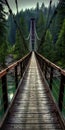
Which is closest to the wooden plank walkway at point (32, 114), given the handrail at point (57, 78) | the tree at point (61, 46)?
the handrail at point (57, 78)

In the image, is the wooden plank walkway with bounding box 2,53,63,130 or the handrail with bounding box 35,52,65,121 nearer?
the wooden plank walkway with bounding box 2,53,63,130

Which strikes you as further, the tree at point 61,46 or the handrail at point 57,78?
the tree at point 61,46

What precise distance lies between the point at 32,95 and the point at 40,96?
270 mm

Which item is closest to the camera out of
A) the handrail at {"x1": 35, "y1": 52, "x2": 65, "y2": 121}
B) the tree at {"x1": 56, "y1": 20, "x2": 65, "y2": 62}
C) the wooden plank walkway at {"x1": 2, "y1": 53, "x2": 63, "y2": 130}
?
the wooden plank walkway at {"x1": 2, "y1": 53, "x2": 63, "y2": 130}

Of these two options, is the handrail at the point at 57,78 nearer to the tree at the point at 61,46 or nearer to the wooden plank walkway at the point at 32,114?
the wooden plank walkway at the point at 32,114

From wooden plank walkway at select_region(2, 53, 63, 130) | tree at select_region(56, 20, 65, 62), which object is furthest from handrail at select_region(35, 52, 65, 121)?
tree at select_region(56, 20, 65, 62)

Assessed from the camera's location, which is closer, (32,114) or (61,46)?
(32,114)

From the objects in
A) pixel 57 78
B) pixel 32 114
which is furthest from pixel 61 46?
pixel 32 114

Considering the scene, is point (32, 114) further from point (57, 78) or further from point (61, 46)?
point (61, 46)

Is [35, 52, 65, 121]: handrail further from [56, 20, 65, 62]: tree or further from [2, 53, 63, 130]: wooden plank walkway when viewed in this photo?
[56, 20, 65, 62]: tree

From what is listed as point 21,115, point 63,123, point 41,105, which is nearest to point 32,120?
point 21,115

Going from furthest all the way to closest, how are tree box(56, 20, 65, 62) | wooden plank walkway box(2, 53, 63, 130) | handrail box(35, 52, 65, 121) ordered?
1. tree box(56, 20, 65, 62)
2. handrail box(35, 52, 65, 121)
3. wooden plank walkway box(2, 53, 63, 130)

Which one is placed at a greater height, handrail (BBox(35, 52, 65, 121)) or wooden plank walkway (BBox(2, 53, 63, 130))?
handrail (BBox(35, 52, 65, 121))

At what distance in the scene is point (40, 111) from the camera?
4.75 meters
